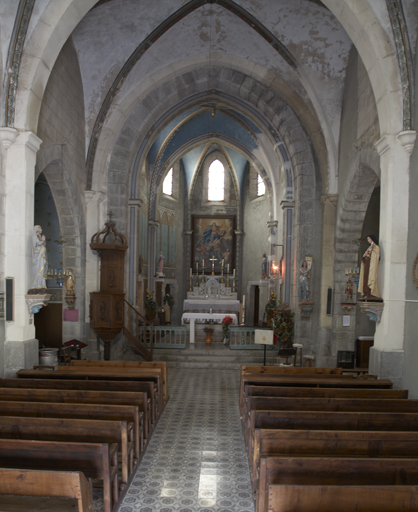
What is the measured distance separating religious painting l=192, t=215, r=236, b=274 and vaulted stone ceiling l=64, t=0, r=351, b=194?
37.4 ft

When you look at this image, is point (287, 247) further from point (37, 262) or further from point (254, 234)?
point (254, 234)

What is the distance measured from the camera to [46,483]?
128 inches

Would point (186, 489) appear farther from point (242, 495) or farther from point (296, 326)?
point (296, 326)

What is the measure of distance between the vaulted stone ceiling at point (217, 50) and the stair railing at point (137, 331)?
4.64 m

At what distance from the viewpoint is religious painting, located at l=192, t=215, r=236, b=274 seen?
23500 millimetres

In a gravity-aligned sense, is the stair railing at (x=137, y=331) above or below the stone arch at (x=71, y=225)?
below

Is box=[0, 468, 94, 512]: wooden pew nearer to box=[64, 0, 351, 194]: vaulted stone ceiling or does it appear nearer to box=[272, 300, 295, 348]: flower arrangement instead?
box=[272, 300, 295, 348]: flower arrangement

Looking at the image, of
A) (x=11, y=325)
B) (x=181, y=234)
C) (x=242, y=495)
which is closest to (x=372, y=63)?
(x=242, y=495)

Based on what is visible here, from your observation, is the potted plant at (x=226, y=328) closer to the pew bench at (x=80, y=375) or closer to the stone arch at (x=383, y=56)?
the pew bench at (x=80, y=375)

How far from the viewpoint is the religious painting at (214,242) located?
2350cm

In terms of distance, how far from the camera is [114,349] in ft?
40.4

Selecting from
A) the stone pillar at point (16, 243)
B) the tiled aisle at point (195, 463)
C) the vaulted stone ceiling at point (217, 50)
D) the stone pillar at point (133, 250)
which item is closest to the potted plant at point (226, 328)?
the stone pillar at point (133, 250)

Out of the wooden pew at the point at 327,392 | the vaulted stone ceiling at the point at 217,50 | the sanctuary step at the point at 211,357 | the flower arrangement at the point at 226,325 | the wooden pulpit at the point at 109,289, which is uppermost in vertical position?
the vaulted stone ceiling at the point at 217,50

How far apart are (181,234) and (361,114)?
1526cm
